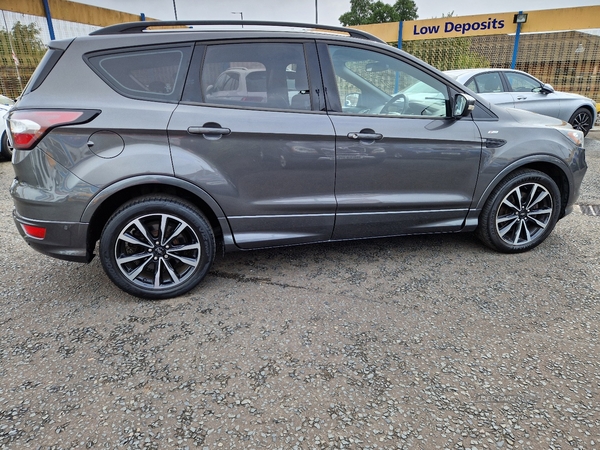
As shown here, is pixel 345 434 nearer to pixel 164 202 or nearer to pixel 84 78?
pixel 164 202

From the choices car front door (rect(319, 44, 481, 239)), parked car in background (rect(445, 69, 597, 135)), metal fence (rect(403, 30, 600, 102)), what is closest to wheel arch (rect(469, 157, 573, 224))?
car front door (rect(319, 44, 481, 239))

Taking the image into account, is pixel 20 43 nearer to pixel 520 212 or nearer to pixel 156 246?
pixel 156 246

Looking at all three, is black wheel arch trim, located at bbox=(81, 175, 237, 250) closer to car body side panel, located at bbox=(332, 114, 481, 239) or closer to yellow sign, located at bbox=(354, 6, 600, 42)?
car body side panel, located at bbox=(332, 114, 481, 239)

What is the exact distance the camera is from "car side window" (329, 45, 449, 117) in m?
3.08

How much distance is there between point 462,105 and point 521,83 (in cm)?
645

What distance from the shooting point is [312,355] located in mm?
2301

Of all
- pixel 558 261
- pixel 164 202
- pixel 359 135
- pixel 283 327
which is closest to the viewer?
pixel 283 327

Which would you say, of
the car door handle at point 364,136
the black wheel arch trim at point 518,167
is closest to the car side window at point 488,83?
the black wheel arch trim at point 518,167

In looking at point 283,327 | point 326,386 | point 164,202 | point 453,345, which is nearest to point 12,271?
point 164,202

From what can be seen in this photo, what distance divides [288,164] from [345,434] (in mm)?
1788

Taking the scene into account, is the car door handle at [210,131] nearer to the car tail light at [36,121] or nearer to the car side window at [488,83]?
the car tail light at [36,121]

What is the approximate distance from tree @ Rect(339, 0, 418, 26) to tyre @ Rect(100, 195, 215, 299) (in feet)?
175

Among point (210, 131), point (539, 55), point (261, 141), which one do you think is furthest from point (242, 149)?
point (539, 55)

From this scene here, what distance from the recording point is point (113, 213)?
2.72m
